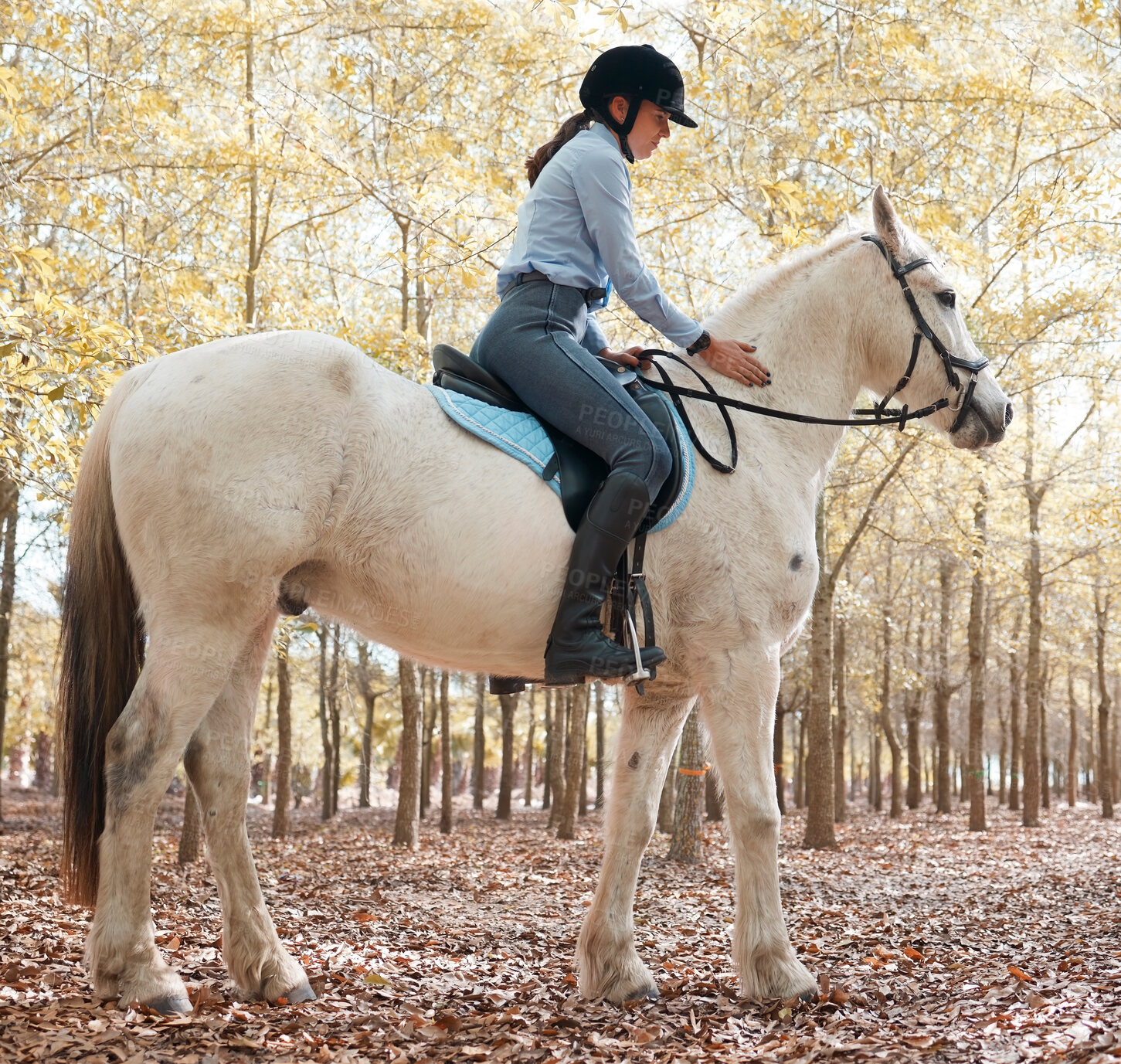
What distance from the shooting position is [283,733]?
14938 mm

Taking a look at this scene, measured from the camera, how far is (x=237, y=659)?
4141mm

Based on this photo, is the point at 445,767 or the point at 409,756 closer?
the point at 409,756

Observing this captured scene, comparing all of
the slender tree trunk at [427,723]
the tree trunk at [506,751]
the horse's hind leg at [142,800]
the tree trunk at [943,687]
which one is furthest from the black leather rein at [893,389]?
the slender tree trunk at [427,723]

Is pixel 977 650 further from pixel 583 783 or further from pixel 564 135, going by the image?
A: pixel 564 135

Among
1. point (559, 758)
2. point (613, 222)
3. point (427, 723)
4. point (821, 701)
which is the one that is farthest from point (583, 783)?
point (613, 222)

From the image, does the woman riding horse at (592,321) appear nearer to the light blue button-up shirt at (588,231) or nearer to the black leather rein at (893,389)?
the light blue button-up shirt at (588,231)

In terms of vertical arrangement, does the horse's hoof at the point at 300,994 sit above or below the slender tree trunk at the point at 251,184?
below

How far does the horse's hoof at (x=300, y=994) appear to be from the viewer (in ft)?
13.5

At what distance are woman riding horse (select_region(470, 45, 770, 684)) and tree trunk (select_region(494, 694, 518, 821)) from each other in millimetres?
14986

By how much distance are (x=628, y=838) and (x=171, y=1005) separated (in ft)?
7.15

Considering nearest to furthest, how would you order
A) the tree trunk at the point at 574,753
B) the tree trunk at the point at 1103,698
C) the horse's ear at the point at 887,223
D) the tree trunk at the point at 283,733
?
the horse's ear at the point at 887,223, the tree trunk at the point at 283,733, the tree trunk at the point at 574,753, the tree trunk at the point at 1103,698

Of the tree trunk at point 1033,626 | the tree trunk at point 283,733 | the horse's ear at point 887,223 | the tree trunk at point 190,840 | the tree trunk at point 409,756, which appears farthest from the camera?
the tree trunk at point 1033,626

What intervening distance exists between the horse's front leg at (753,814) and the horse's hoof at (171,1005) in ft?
7.80

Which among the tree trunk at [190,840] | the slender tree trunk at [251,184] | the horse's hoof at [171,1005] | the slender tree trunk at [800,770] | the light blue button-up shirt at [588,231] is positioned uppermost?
the slender tree trunk at [251,184]
